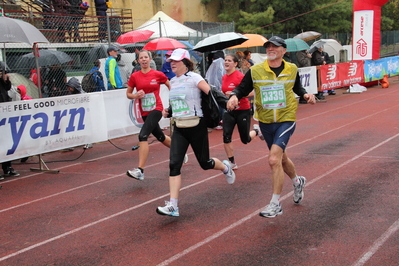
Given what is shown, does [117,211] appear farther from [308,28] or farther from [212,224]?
[308,28]

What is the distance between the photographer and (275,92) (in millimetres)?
5977

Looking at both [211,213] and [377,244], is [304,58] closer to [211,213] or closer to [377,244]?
[211,213]

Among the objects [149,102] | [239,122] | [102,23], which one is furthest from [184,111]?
[102,23]

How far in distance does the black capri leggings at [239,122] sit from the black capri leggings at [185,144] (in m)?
2.14

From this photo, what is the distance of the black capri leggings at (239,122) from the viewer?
27.8 feet

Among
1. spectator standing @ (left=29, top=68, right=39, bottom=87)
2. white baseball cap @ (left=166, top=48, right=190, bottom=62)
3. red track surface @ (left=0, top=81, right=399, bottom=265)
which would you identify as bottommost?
red track surface @ (left=0, top=81, right=399, bottom=265)

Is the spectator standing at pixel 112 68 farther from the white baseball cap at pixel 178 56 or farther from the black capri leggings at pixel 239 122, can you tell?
the white baseball cap at pixel 178 56

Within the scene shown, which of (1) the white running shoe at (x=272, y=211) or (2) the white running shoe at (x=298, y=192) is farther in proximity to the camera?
(2) the white running shoe at (x=298, y=192)

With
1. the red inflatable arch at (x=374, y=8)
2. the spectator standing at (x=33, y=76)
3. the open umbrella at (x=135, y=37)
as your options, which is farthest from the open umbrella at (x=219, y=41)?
the red inflatable arch at (x=374, y=8)

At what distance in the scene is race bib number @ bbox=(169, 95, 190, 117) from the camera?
20.5 ft

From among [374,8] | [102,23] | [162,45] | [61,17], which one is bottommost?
[162,45]

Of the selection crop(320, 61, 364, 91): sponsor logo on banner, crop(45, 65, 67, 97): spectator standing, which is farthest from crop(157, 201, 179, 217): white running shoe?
crop(320, 61, 364, 91): sponsor logo on banner

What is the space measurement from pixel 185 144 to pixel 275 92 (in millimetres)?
1287

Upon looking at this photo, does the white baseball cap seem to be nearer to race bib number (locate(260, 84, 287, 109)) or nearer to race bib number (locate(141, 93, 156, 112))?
race bib number (locate(260, 84, 287, 109))
